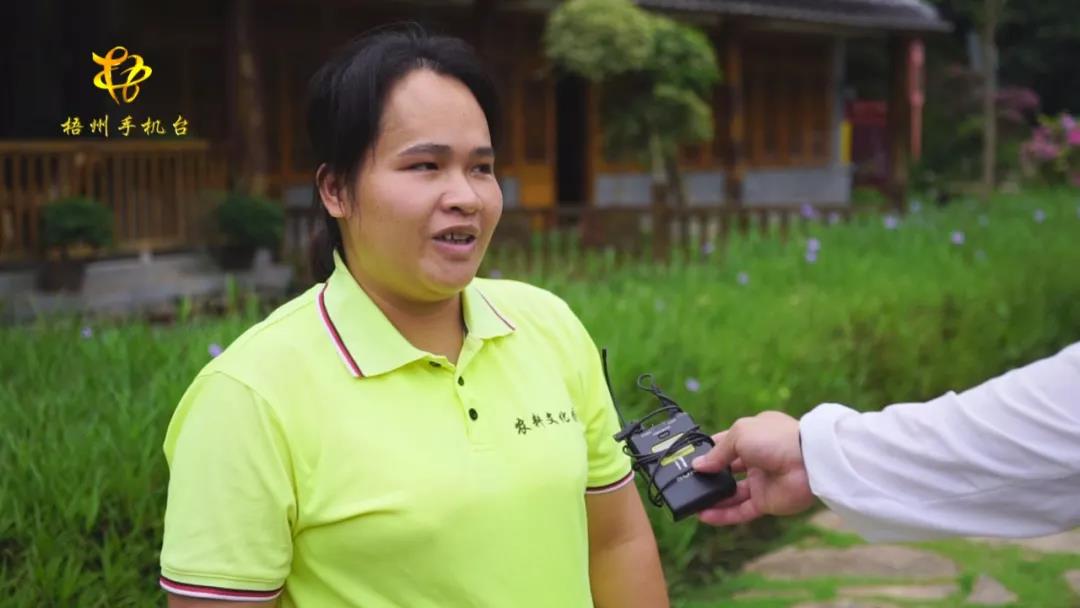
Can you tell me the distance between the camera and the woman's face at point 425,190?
1.91m

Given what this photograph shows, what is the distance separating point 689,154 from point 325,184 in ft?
60.9

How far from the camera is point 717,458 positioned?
2213mm

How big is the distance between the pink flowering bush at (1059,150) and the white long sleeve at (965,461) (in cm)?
1502

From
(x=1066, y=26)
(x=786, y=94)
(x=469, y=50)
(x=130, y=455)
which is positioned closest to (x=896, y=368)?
(x=130, y=455)

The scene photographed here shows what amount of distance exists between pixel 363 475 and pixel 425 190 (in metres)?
0.40

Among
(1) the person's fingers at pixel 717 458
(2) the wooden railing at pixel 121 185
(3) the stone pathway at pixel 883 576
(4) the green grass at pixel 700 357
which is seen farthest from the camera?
(2) the wooden railing at pixel 121 185

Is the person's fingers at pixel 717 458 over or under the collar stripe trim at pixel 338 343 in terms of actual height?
under

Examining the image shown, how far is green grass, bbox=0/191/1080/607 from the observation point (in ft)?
9.60

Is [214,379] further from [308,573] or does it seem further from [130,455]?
[130,455]

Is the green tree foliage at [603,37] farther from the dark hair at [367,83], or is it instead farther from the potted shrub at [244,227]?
the dark hair at [367,83]

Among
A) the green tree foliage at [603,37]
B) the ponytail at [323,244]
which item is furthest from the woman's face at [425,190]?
the green tree foliage at [603,37]

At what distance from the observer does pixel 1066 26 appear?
32.0m

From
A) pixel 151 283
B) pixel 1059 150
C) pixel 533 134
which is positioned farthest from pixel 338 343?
pixel 1059 150

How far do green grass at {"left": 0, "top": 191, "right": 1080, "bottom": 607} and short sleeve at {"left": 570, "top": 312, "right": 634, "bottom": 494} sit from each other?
121 centimetres
